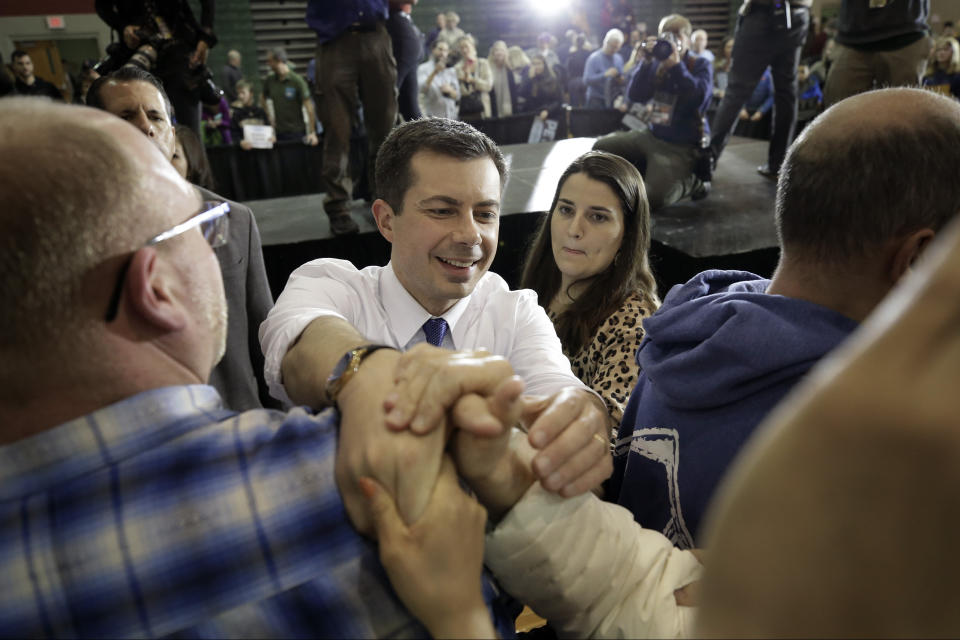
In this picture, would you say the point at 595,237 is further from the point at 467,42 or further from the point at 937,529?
the point at 467,42

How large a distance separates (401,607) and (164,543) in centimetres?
25

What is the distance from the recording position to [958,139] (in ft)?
2.85

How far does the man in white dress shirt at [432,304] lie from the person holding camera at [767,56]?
9.50ft

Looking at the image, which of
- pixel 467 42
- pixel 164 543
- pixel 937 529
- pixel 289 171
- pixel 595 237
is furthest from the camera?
pixel 467 42

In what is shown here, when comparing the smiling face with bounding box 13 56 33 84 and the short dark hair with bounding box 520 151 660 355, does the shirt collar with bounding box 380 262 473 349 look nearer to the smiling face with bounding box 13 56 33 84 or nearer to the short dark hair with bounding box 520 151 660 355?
the short dark hair with bounding box 520 151 660 355

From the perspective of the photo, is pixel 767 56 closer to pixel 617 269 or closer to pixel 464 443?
pixel 617 269

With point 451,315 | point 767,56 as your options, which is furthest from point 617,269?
point 767,56

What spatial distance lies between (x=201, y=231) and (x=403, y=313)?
0.89 metres

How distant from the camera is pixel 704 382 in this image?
93cm

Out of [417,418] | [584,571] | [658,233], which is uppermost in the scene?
[417,418]

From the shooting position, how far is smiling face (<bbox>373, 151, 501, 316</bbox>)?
1.55m

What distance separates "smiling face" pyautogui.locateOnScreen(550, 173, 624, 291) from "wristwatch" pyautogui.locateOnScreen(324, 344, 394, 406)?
55.9 inches

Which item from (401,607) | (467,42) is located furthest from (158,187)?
(467,42)

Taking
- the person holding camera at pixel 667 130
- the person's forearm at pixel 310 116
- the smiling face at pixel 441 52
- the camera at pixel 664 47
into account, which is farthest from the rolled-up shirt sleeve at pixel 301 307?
the person's forearm at pixel 310 116
